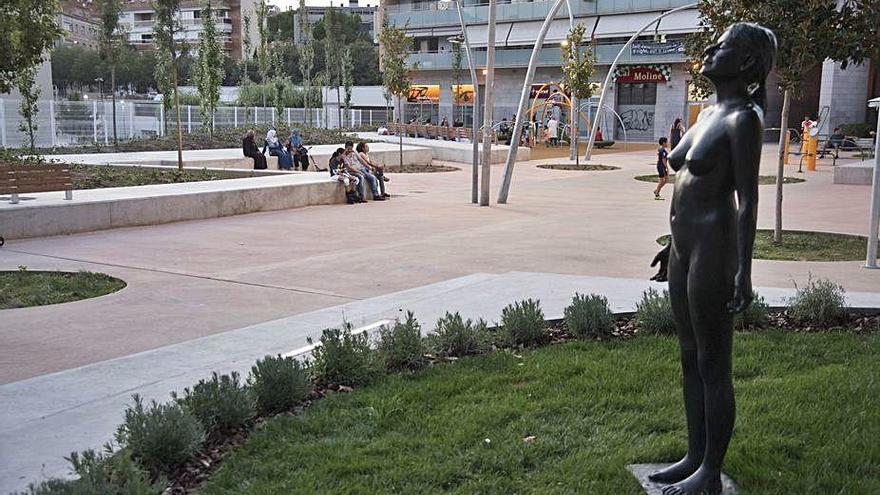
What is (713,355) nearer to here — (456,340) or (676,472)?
(676,472)

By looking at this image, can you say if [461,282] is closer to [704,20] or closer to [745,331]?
[745,331]

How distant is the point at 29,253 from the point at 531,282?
657 cm

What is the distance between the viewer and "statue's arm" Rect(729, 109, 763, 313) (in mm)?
3426

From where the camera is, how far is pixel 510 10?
190ft

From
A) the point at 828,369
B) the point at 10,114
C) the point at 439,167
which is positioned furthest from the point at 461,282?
the point at 10,114

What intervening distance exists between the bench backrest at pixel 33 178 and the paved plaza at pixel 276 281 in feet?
3.90

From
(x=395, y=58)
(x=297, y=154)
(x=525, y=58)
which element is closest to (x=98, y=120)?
(x=395, y=58)

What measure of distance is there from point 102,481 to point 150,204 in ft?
36.2

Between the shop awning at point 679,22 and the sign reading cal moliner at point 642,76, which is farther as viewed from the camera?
the sign reading cal moliner at point 642,76

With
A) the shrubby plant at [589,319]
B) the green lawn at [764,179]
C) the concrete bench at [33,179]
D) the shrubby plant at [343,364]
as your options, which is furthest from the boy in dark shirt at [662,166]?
the shrubby plant at [343,364]

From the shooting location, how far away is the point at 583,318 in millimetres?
6574

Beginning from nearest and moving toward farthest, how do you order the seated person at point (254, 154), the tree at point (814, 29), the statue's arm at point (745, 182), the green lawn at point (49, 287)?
the statue's arm at point (745, 182)
the green lawn at point (49, 287)
the tree at point (814, 29)
the seated person at point (254, 154)

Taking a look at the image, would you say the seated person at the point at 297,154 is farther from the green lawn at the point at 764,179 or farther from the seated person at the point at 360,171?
the green lawn at the point at 764,179

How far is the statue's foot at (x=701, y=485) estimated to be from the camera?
3773 millimetres
